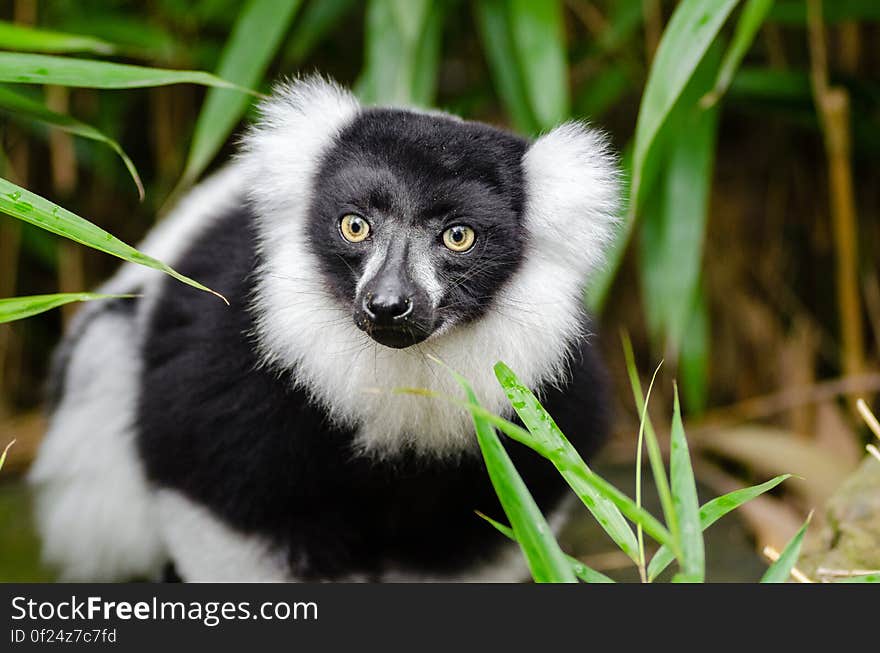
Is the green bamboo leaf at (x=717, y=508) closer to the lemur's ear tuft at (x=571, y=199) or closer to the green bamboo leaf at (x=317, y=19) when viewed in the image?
the lemur's ear tuft at (x=571, y=199)

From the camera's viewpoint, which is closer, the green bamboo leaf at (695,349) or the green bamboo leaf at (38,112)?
the green bamboo leaf at (38,112)

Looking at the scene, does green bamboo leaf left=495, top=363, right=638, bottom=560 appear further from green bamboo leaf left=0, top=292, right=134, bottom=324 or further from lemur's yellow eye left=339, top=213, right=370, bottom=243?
green bamboo leaf left=0, top=292, right=134, bottom=324

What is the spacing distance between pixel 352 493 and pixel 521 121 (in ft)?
5.44

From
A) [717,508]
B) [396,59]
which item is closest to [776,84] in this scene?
[396,59]

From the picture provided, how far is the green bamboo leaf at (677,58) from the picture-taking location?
226 cm

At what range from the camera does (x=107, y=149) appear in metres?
4.43

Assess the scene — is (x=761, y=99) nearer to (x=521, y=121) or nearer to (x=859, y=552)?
(x=521, y=121)

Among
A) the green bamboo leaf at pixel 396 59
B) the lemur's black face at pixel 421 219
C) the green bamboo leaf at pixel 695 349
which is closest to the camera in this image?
the lemur's black face at pixel 421 219

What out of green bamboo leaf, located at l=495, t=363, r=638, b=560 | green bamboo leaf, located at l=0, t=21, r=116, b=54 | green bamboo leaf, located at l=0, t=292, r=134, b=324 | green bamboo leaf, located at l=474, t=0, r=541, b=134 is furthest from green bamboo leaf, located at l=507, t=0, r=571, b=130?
green bamboo leaf, located at l=0, t=292, r=134, b=324

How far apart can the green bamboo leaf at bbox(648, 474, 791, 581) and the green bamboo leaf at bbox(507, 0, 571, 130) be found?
1.65 m

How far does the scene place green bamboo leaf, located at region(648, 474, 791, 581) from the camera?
1.65 m

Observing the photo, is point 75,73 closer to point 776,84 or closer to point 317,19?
point 317,19

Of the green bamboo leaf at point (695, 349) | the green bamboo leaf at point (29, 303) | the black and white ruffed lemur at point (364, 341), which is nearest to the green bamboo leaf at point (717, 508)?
the black and white ruffed lemur at point (364, 341)

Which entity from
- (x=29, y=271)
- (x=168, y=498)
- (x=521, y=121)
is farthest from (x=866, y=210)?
(x=29, y=271)
